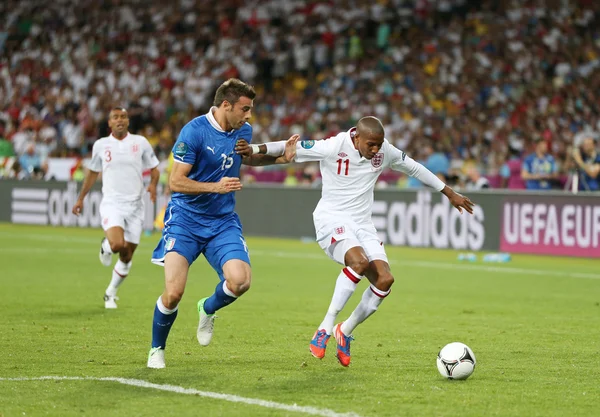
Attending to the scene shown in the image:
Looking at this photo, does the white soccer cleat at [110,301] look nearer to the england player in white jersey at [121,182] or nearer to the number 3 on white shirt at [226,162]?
the england player in white jersey at [121,182]

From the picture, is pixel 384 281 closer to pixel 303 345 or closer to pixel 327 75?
pixel 303 345

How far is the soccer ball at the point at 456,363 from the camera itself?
7730mm

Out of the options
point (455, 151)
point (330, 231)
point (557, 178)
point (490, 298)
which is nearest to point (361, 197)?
point (330, 231)

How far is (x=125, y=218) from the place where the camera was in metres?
12.9

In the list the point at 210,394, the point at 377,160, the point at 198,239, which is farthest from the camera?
the point at 377,160

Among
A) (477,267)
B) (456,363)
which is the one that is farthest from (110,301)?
(477,267)

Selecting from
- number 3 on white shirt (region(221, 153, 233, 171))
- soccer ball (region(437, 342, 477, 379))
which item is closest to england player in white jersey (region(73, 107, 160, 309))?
number 3 on white shirt (region(221, 153, 233, 171))

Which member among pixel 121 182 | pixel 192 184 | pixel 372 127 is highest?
pixel 372 127

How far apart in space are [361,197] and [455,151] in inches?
695

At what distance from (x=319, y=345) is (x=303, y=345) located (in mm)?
1095

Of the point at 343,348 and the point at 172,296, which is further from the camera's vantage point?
the point at 343,348

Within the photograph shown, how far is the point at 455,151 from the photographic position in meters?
26.3

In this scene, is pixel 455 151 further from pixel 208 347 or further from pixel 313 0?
pixel 208 347

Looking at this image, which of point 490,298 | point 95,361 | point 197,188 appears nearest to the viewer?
point 197,188
